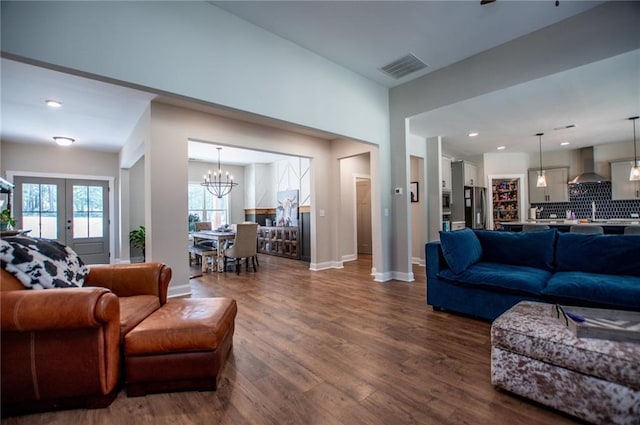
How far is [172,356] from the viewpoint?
1.76 metres

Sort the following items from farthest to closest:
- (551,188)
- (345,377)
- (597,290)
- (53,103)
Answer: (551,188), (53,103), (597,290), (345,377)

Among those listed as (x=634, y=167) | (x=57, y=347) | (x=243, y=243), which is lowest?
(x=57, y=347)

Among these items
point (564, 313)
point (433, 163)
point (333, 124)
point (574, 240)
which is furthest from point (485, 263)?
point (433, 163)

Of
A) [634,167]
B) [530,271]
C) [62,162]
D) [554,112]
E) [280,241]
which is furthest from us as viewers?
[280,241]

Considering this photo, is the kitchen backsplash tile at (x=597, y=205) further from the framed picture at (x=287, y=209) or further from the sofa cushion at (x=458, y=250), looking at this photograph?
the framed picture at (x=287, y=209)

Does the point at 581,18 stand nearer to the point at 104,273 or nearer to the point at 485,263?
the point at 485,263

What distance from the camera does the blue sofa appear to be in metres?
2.34

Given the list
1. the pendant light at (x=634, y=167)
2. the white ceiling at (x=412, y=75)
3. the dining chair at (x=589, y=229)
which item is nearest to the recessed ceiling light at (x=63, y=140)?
the white ceiling at (x=412, y=75)

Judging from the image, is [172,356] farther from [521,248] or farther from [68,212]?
[68,212]

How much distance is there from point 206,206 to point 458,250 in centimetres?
792

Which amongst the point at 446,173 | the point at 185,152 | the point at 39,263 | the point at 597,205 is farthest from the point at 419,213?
the point at 39,263

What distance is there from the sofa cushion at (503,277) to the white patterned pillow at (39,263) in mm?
3293

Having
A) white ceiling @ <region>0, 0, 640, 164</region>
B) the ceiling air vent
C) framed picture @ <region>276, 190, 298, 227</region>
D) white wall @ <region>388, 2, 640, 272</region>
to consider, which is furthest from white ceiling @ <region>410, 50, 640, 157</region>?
framed picture @ <region>276, 190, 298, 227</region>

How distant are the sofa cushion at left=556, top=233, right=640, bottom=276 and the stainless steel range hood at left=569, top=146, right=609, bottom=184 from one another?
5193 mm
